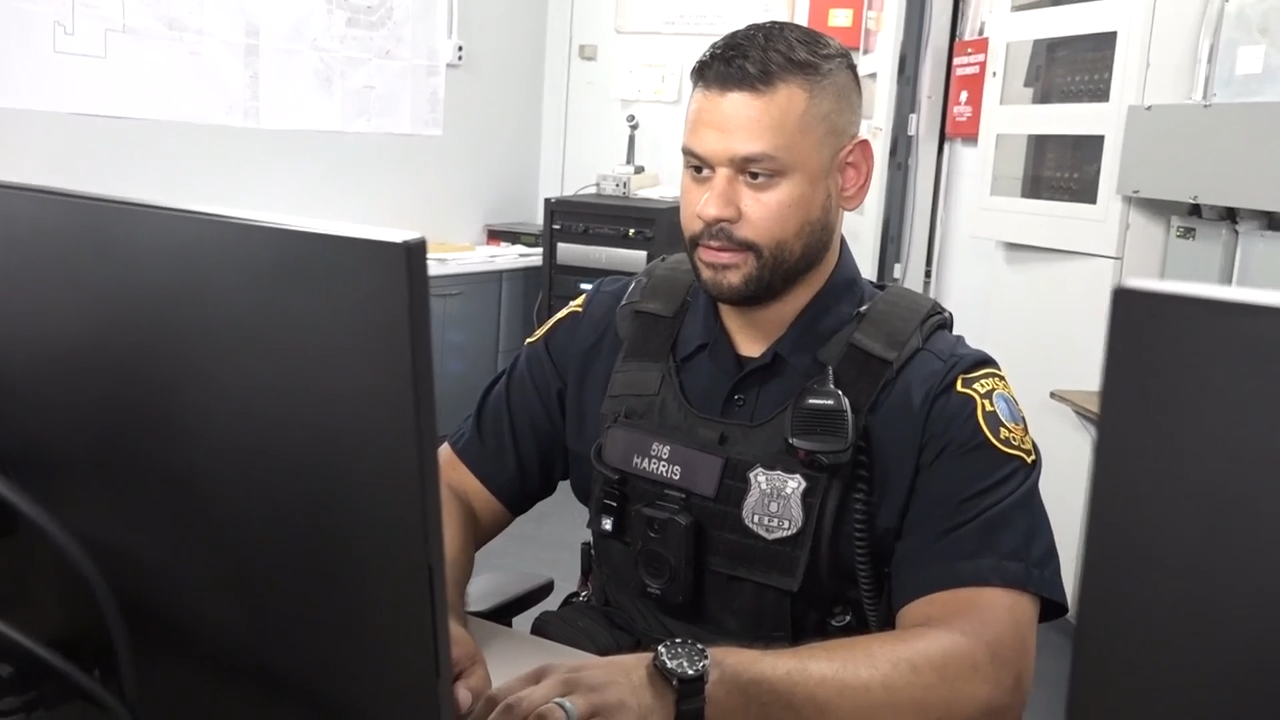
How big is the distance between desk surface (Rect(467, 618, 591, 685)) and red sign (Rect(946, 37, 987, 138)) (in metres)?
2.59

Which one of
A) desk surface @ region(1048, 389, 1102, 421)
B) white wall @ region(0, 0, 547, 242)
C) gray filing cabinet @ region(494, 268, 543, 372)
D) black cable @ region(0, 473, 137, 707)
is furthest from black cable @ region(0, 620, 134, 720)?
gray filing cabinet @ region(494, 268, 543, 372)

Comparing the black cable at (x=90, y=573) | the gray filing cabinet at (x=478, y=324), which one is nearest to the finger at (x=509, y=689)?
the black cable at (x=90, y=573)

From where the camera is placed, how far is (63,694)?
2.52ft

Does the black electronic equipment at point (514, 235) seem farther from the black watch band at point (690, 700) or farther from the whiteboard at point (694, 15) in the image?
the black watch band at point (690, 700)

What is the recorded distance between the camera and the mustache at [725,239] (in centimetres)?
134

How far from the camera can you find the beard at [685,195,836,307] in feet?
4.40

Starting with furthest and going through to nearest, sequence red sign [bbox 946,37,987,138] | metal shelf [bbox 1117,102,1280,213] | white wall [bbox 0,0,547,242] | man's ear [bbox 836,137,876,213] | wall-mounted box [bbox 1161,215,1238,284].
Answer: red sign [bbox 946,37,987,138] → white wall [bbox 0,0,547,242] → wall-mounted box [bbox 1161,215,1238,284] → metal shelf [bbox 1117,102,1280,213] → man's ear [bbox 836,137,876,213]

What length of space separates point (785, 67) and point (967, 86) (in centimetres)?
214

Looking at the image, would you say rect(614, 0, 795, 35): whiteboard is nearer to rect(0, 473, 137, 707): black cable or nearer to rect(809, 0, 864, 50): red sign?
rect(809, 0, 864, 50): red sign

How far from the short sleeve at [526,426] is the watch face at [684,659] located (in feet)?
2.09

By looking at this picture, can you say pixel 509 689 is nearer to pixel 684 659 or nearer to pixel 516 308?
pixel 684 659

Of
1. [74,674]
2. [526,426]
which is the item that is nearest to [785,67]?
[526,426]

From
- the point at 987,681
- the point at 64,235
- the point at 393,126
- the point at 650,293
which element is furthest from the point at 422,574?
the point at 393,126

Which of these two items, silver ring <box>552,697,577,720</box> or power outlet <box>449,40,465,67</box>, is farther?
power outlet <box>449,40,465,67</box>
